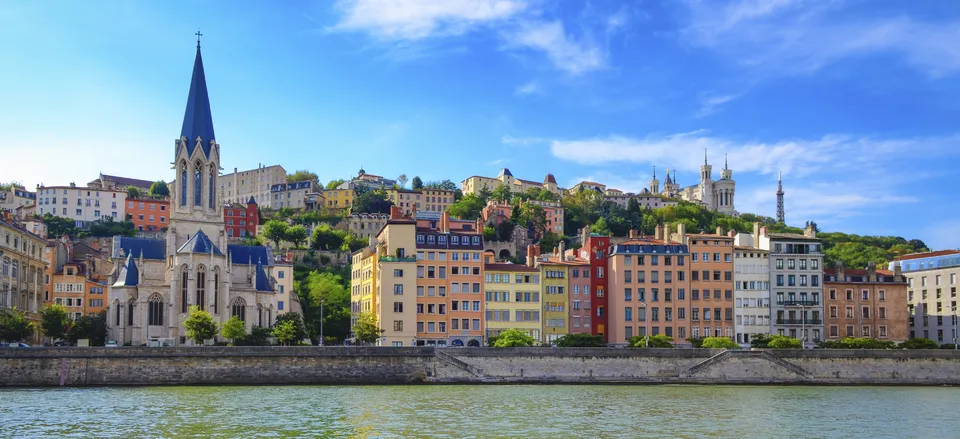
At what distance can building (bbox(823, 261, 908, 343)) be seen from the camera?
99875mm

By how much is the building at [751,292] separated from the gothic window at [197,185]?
170ft

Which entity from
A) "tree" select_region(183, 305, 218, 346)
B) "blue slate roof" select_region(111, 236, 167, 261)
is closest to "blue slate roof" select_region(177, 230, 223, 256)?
"blue slate roof" select_region(111, 236, 167, 261)

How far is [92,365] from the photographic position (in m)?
73.1

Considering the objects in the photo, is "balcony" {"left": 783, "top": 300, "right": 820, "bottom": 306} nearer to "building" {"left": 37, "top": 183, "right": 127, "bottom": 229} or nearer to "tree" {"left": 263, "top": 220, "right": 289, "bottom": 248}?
"tree" {"left": 263, "top": 220, "right": 289, "bottom": 248}

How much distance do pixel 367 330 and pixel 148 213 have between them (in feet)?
319

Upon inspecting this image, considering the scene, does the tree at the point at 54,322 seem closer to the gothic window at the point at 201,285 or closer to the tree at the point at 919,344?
the gothic window at the point at 201,285

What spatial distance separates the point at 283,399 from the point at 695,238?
49.8 metres

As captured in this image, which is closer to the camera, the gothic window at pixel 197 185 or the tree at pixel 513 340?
the tree at pixel 513 340

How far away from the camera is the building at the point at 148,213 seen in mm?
171875

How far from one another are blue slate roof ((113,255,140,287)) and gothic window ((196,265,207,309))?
5.62 meters

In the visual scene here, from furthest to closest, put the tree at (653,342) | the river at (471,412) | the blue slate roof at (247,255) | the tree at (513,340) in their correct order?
the blue slate roof at (247,255), the tree at (653,342), the tree at (513,340), the river at (471,412)

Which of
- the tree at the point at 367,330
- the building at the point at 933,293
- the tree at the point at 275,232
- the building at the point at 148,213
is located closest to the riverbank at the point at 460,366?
the tree at the point at 367,330

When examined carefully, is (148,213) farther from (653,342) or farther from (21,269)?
(653,342)

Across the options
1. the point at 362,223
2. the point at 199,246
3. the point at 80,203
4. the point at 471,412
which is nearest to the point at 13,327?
the point at 199,246
